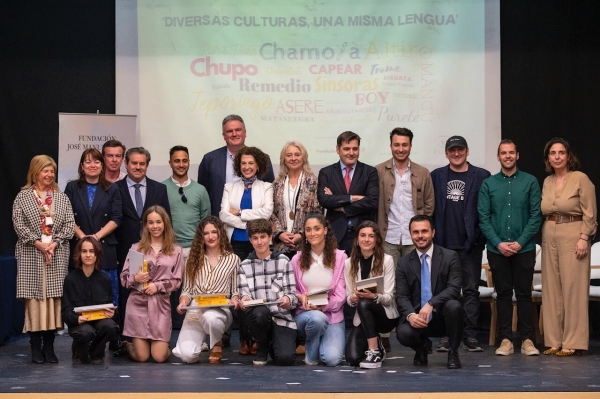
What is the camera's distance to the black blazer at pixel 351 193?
595cm

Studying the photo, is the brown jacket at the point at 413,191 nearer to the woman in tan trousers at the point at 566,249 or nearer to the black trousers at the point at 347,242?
the black trousers at the point at 347,242

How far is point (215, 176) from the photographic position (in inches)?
257

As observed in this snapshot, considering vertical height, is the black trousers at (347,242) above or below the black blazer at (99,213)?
below

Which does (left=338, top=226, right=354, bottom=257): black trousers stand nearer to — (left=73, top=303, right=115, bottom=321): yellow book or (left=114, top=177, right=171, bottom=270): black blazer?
(left=114, top=177, right=171, bottom=270): black blazer

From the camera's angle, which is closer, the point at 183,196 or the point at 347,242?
the point at 347,242

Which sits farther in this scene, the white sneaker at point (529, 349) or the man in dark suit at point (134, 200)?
the man in dark suit at point (134, 200)

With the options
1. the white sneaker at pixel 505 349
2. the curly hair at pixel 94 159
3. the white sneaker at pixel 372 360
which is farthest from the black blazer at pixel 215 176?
the white sneaker at pixel 505 349

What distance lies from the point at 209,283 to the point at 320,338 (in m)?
0.78

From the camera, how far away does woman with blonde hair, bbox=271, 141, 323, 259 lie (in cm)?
596

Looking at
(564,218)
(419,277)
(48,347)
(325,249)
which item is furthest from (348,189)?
(48,347)

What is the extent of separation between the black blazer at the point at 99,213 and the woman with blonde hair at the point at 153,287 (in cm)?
25

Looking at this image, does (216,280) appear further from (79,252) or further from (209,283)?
(79,252)

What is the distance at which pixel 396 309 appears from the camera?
540 cm
